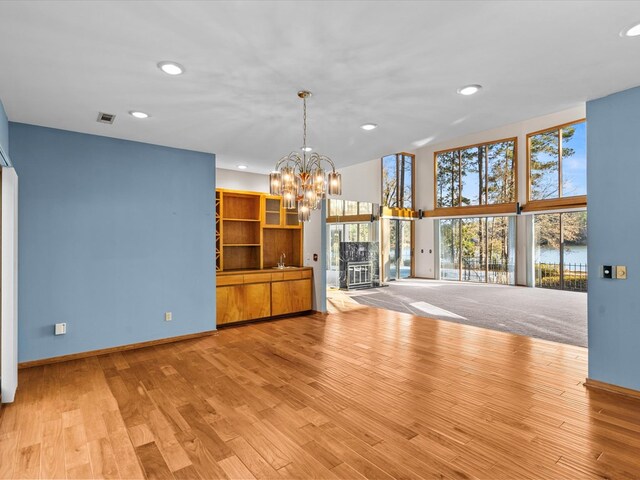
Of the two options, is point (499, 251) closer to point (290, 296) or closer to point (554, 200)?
point (554, 200)

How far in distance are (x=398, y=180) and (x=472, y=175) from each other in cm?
279

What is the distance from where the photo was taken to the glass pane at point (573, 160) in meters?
10.2

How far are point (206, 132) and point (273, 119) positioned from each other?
0.98 meters

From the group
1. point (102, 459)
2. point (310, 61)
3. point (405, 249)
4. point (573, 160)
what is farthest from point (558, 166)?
point (102, 459)

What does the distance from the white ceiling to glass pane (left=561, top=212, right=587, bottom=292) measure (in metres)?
8.64

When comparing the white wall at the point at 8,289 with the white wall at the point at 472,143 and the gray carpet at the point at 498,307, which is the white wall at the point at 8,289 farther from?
the white wall at the point at 472,143

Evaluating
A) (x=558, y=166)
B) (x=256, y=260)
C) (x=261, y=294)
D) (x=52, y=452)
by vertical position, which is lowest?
(x=52, y=452)

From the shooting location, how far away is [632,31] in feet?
7.07

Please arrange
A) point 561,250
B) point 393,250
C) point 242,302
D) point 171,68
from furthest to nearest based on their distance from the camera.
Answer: point 393,250 < point 561,250 < point 242,302 < point 171,68

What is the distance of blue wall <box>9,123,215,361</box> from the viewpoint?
3908mm

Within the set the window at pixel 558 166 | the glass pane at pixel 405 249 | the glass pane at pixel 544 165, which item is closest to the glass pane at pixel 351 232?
the glass pane at pixel 405 249

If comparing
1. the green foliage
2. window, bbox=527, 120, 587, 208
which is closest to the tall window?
the green foliage

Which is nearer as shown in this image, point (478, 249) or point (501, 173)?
point (501, 173)

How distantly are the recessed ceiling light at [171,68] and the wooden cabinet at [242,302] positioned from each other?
11.6ft
